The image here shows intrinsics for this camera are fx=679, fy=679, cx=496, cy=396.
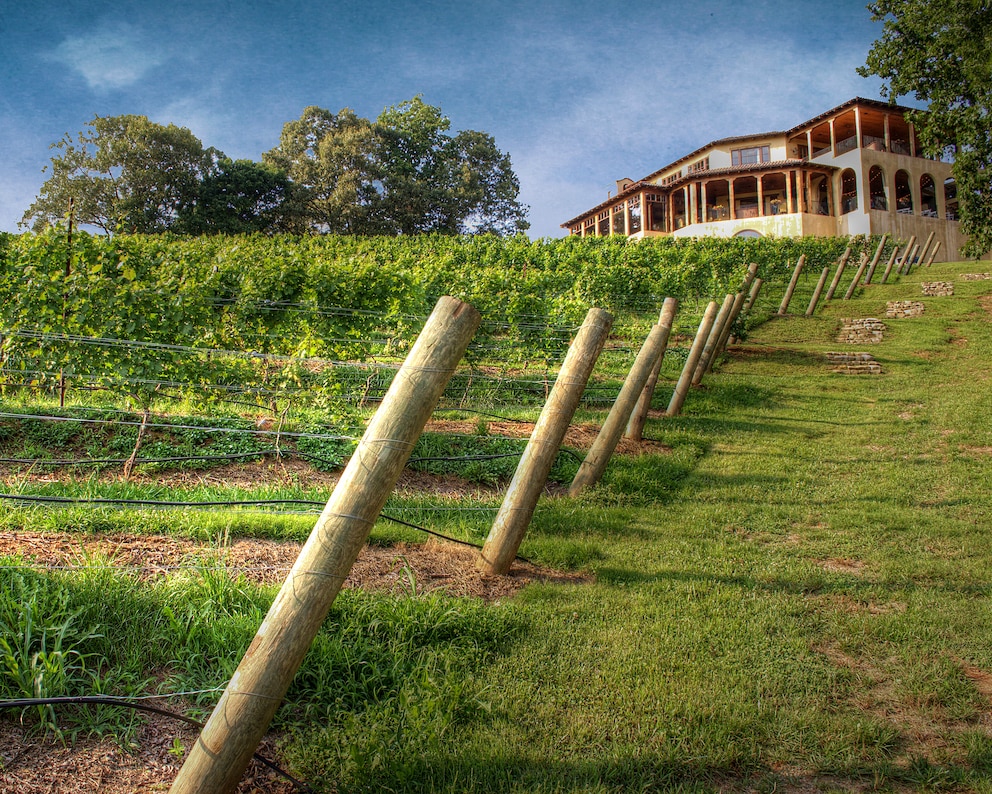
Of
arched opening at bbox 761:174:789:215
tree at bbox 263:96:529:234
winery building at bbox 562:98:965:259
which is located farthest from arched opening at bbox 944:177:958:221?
tree at bbox 263:96:529:234

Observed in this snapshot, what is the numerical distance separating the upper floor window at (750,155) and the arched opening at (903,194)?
7.48m

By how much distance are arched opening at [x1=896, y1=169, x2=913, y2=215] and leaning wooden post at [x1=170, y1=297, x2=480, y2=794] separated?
144 feet

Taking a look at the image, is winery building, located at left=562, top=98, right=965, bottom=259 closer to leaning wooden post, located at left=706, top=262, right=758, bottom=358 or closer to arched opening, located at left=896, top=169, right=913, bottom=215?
arched opening, located at left=896, top=169, right=913, bottom=215

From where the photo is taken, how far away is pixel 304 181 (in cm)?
3862

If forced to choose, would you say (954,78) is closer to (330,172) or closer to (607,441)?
(607,441)

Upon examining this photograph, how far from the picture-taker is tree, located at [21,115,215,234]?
34312 millimetres

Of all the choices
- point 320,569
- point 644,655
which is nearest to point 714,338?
point 644,655

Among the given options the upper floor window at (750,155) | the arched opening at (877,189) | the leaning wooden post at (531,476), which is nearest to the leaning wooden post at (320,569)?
the leaning wooden post at (531,476)

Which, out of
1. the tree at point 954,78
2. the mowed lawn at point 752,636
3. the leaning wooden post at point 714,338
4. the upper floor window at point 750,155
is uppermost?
the upper floor window at point 750,155

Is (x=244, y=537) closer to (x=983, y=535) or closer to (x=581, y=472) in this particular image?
(x=581, y=472)

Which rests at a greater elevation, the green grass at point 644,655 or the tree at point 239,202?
the tree at point 239,202

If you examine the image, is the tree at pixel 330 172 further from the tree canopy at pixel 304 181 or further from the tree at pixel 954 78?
the tree at pixel 954 78

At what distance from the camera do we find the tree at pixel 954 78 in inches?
753

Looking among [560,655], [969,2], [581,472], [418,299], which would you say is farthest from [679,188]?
[560,655]
